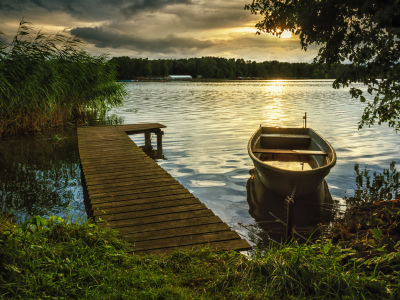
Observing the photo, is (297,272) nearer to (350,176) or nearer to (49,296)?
(49,296)

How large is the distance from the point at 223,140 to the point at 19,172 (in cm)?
807

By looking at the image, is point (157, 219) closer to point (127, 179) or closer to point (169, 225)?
point (169, 225)

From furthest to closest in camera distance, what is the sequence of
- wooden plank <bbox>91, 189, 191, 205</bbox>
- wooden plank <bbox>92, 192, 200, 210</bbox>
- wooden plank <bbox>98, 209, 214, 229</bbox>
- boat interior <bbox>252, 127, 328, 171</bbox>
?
boat interior <bbox>252, 127, 328, 171</bbox> → wooden plank <bbox>91, 189, 191, 205</bbox> → wooden plank <bbox>92, 192, 200, 210</bbox> → wooden plank <bbox>98, 209, 214, 229</bbox>

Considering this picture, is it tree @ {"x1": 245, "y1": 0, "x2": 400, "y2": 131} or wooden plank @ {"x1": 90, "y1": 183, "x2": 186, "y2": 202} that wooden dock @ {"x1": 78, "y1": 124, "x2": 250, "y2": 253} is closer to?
wooden plank @ {"x1": 90, "y1": 183, "x2": 186, "y2": 202}

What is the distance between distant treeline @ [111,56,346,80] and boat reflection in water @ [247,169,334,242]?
133m

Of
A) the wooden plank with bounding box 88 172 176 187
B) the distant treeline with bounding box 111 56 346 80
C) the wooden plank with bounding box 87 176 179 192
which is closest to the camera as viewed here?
the wooden plank with bounding box 87 176 179 192

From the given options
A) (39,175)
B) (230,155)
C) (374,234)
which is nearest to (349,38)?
(374,234)

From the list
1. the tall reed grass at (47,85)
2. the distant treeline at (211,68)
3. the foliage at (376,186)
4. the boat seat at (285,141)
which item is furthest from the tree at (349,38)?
the distant treeline at (211,68)

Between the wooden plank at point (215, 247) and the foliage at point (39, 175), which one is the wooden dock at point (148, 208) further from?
the foliage at point (39, 175)

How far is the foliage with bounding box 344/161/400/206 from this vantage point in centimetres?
759

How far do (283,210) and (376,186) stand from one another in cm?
294

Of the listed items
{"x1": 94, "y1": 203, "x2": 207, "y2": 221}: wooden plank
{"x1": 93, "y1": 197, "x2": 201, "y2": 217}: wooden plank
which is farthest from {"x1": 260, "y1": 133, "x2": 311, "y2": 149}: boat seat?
{"x1": 94, "y1": 203, "x2": 207, "y2": 221}: wooden plank

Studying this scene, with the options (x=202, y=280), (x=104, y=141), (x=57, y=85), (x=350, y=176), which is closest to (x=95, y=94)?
(x=57, y=85)

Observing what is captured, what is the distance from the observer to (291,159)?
33.2 feet
